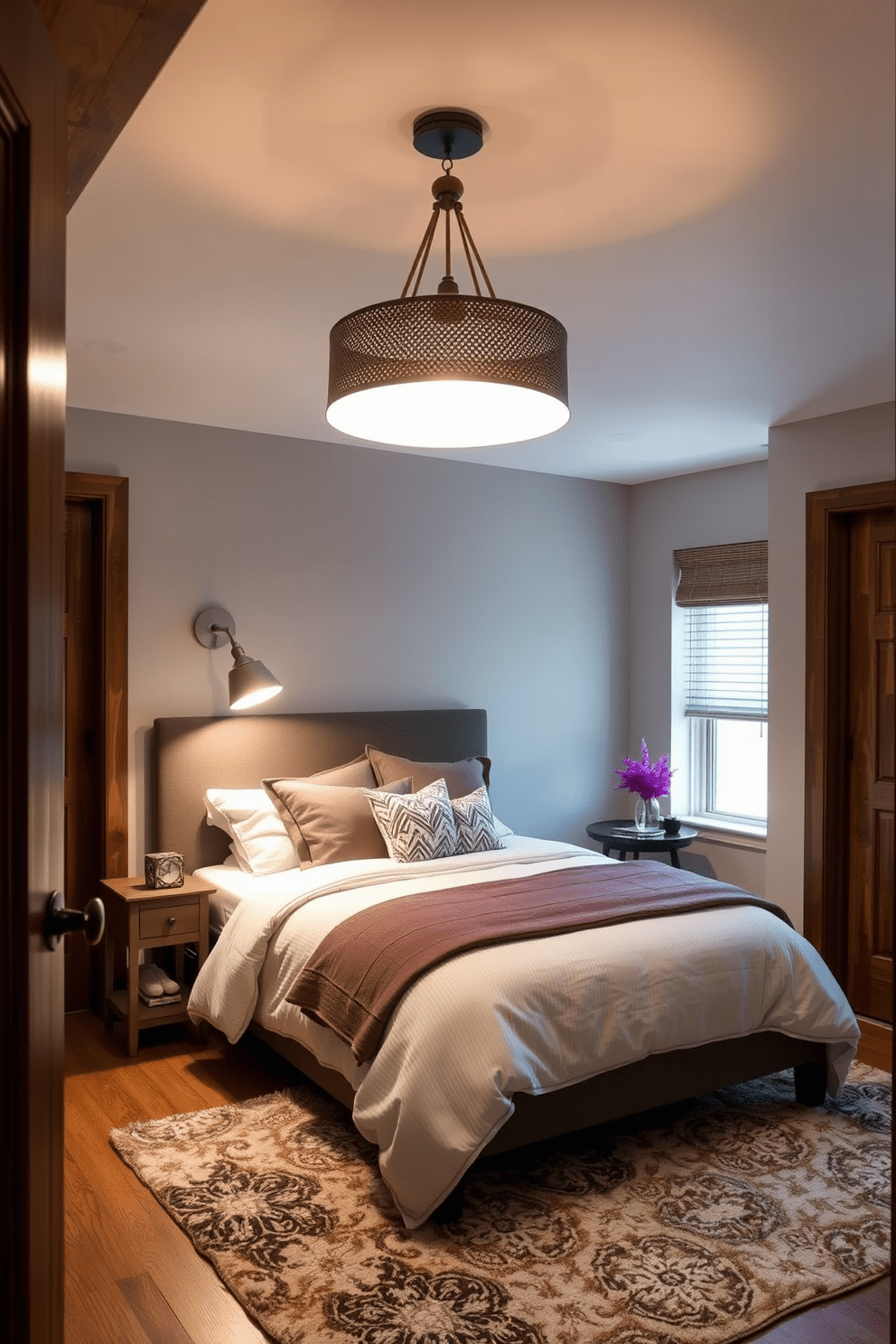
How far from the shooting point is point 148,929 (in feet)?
12.8

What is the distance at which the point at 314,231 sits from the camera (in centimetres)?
254

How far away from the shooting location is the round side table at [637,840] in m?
4.96

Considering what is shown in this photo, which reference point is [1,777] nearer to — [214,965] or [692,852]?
[214,965]

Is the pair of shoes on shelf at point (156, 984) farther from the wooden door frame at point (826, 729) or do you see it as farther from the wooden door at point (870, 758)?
the wooden door at point (870, 758)

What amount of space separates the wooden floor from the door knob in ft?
4.73

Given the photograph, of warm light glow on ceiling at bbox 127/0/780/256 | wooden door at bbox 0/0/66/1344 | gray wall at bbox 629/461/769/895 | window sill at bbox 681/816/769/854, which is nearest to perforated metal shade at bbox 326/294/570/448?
warm light glow on ceiling at bbox 127/0/780/256

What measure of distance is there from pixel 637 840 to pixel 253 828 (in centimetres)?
188

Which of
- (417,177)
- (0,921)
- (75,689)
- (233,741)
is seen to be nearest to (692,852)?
(233,741)

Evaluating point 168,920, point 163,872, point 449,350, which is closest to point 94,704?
point 163,872

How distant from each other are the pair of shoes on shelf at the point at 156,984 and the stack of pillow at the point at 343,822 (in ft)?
1.68

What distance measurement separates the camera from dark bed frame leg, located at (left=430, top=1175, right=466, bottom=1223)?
8.70 ft

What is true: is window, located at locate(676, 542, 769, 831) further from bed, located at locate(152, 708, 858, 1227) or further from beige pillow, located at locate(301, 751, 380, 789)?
beige pillow, located at locate(301, 751, 380, 789)

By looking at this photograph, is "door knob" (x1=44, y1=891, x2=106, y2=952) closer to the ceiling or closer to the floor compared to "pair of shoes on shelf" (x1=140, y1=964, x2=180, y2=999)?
closer to the ceiling

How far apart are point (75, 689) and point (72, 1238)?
89.6 inches
